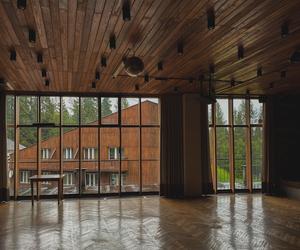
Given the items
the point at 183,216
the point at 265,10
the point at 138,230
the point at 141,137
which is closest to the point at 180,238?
the point at 138,230

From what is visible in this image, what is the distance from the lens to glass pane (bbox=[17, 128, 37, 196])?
1009cm

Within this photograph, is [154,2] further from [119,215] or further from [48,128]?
[48,128]

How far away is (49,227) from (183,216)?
2853mm

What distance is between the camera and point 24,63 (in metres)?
→ 6.48

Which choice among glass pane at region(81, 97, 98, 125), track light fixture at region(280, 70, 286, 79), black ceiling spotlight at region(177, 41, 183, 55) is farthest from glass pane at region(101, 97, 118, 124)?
black ceiling spotlight at region(177, 41, 183, 55)

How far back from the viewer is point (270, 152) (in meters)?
10.8

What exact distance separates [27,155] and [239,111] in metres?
7.05

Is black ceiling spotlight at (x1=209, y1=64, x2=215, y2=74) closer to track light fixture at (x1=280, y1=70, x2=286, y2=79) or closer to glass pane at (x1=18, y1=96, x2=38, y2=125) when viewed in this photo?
track light fixture at (x1=280, y1=70, x2=286, y2=79)

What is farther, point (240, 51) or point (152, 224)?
point (152, 224)

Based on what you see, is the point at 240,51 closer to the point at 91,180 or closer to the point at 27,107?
the point at 91,180

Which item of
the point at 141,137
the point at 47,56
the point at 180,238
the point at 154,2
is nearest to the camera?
the point at 154,2

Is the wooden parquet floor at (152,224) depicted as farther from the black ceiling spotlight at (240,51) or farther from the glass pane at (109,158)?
the black ceiling spotlight at (240,51)

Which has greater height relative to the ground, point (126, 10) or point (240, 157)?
point (126, 10)

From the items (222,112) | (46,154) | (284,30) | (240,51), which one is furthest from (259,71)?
(46,154)
